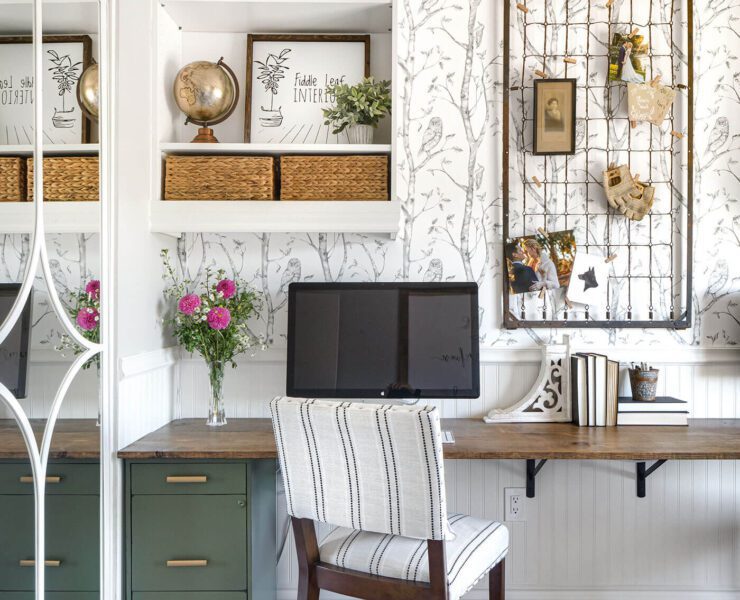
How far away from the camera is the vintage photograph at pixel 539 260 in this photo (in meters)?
2.36

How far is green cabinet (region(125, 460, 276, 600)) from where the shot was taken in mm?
1865

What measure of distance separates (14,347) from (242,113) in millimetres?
1311

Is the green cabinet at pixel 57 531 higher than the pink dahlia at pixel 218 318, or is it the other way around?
the pink dahlia at pixel 218 318

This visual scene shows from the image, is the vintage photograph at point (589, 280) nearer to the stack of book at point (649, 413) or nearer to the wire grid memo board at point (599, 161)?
the wire grid memo board at point (599, 161)

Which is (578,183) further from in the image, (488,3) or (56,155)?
(56,155)

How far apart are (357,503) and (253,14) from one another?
164 cm

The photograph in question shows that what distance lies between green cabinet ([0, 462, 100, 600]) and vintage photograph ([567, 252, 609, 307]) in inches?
64.6

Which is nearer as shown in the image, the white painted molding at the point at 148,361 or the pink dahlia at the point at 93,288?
the pink dahlia at the point at 93,288

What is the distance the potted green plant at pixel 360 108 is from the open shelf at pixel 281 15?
23cm

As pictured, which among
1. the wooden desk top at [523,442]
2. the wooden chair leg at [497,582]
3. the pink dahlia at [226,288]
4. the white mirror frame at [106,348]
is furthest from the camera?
the pink dahlia at [226,288]

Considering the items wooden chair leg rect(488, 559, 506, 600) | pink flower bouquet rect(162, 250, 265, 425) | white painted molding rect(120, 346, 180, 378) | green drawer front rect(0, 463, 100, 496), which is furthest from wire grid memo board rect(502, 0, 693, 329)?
green drawer front rect(0, 463, 100, 496)

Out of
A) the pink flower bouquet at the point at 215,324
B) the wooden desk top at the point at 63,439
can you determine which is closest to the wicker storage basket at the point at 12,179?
the wooden desk top at the point at 63,439

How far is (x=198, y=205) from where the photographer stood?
2113 mm

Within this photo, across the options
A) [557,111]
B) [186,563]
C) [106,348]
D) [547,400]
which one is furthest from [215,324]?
[557,111]
